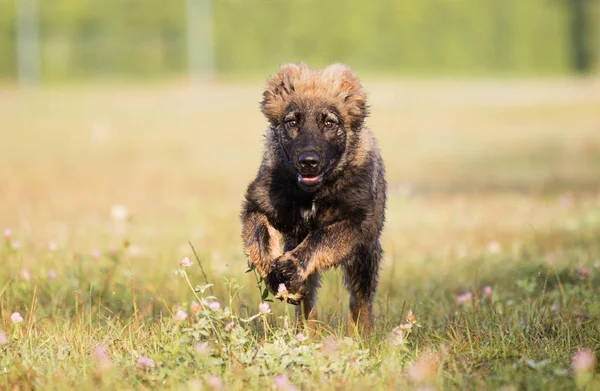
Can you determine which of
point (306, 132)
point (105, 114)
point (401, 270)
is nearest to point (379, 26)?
point (105, 114)

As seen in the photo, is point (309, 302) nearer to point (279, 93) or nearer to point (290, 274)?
point (290, 274)

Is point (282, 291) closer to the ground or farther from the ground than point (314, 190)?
closer to the ground

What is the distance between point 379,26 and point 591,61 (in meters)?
9.61

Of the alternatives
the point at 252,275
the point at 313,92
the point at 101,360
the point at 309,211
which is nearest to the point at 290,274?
the point at 309,211

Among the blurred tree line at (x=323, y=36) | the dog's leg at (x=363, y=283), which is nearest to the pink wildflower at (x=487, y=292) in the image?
the dog's leg at (x=363, y=283)

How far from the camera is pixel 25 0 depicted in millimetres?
39812

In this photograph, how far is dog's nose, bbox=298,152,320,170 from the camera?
4820 mm

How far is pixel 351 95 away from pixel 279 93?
407 mm

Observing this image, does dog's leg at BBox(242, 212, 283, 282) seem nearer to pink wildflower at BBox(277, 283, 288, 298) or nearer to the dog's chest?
the dog's chest

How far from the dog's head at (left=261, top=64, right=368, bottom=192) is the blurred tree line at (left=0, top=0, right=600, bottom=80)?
30952 mm

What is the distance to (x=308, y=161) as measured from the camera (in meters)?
4.82

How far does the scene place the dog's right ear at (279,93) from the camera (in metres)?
5.35

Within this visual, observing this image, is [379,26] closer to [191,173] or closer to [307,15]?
[307,15]

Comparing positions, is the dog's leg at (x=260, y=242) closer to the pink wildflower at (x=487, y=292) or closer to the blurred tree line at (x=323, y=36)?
the pink wildflower at (x=487, y=292)
